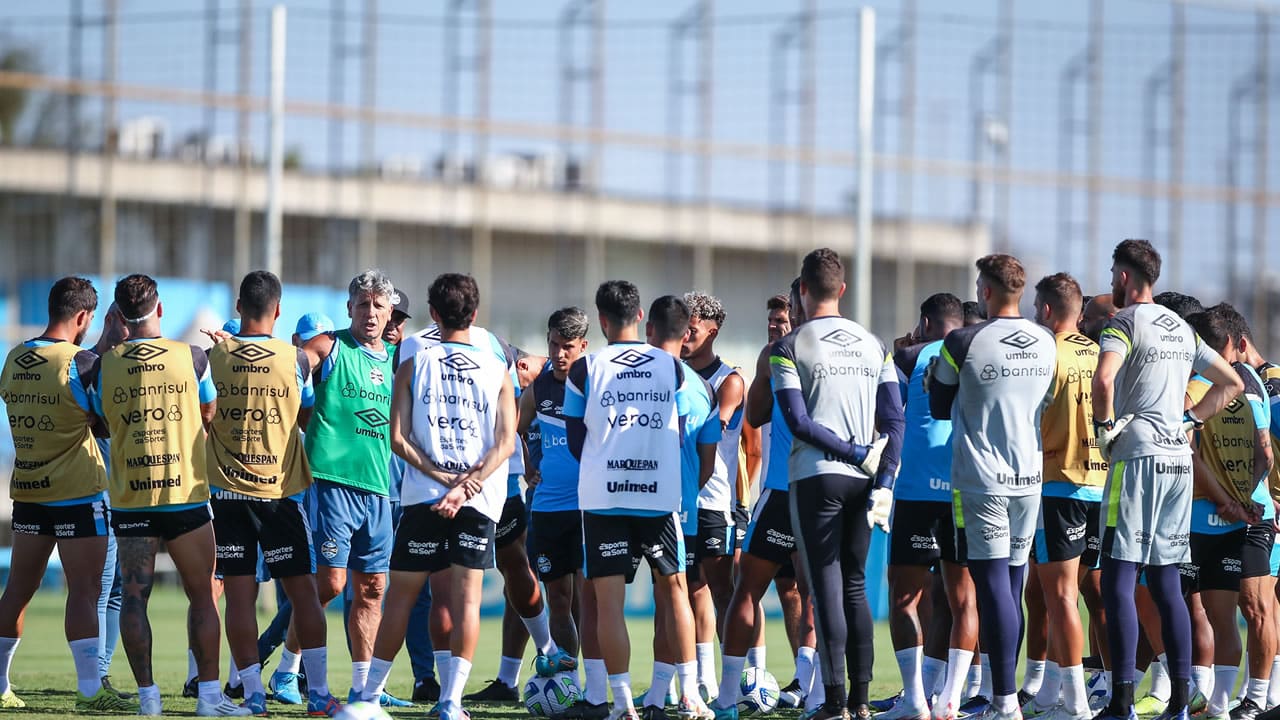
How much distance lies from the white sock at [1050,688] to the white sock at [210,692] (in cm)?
443

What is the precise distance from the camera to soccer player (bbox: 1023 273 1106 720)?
8.20m

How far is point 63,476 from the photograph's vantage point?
8406mm

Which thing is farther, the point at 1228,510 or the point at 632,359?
the point at 1228,510

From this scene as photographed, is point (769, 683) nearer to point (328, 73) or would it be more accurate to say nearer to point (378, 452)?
point (378, 452)

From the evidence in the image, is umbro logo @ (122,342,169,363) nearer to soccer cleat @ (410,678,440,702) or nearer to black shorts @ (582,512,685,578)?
black shorts @ (582,512,685,578)

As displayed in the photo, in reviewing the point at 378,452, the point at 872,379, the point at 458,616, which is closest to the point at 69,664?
the point at 378,452

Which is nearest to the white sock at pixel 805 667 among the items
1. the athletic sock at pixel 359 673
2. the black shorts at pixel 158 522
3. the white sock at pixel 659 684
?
the white sock at pixel 659 684

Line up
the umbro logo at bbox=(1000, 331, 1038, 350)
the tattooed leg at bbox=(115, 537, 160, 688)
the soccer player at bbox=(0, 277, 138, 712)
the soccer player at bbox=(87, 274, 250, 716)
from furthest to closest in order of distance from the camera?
the soccer player at bbox=(0, 277, 138, 712) < the tattooed leg at bbox=(115, 537, 160, 688) < the soccer player at bbox=(87, 274, 250, 716) < the umbro logo at bbox=(1000, 331, 1038, 350)

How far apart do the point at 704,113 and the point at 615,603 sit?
17.6 meters

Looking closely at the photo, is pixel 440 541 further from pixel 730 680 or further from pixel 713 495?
pixel 713 495

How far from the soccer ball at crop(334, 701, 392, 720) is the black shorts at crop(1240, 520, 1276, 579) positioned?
187 inches

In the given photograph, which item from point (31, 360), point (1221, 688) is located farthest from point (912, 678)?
point (31, 360)

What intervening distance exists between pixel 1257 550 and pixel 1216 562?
0.24m

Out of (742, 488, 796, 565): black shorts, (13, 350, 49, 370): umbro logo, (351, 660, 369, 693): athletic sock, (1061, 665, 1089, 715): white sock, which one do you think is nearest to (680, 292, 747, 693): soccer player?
(742, 488, 796, 565): black shorts
